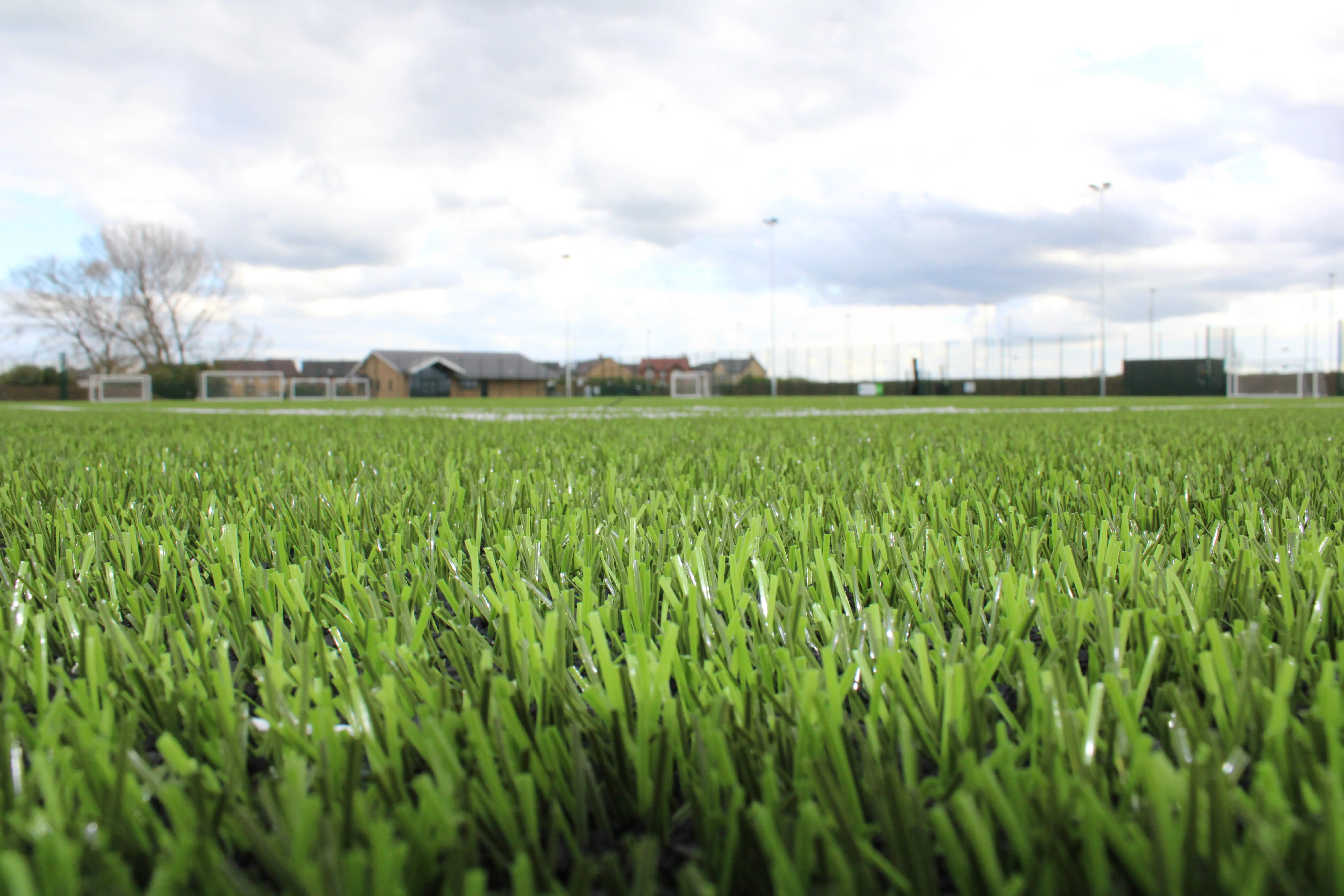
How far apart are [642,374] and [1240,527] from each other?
7325 cm

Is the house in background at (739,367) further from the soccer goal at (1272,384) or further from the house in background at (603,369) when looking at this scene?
the soccer goal at (1272,384)

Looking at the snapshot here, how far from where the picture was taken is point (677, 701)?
690mm

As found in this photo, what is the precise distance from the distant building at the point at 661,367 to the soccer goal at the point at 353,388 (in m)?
26.5

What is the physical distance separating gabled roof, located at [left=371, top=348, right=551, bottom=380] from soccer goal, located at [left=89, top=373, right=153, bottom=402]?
63.0 ft

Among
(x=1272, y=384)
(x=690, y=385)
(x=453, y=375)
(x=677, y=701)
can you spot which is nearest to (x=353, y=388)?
(x=453, y=375)

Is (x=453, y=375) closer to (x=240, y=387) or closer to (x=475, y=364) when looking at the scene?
(x=475, y=364)

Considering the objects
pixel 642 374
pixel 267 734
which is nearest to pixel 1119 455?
pixel 267 734

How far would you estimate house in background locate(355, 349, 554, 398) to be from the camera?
2239 inches

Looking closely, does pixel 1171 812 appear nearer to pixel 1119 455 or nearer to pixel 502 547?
pixel 502 547

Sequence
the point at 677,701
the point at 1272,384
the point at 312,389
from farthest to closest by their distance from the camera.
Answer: the point at 312,389
the point at 1272,384
the point at 677,701

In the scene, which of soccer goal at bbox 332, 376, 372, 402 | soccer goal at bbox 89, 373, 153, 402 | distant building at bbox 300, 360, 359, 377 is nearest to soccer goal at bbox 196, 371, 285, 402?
soccer goal at bbox 89, 373, 153, 402

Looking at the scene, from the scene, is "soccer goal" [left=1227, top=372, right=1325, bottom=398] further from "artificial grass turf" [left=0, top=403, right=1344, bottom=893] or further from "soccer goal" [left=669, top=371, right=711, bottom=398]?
"artificial grass turf" [left=0, top=403, right=1344, bottom=893]

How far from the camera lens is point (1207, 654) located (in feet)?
2.17

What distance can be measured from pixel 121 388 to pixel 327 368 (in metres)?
31.6
